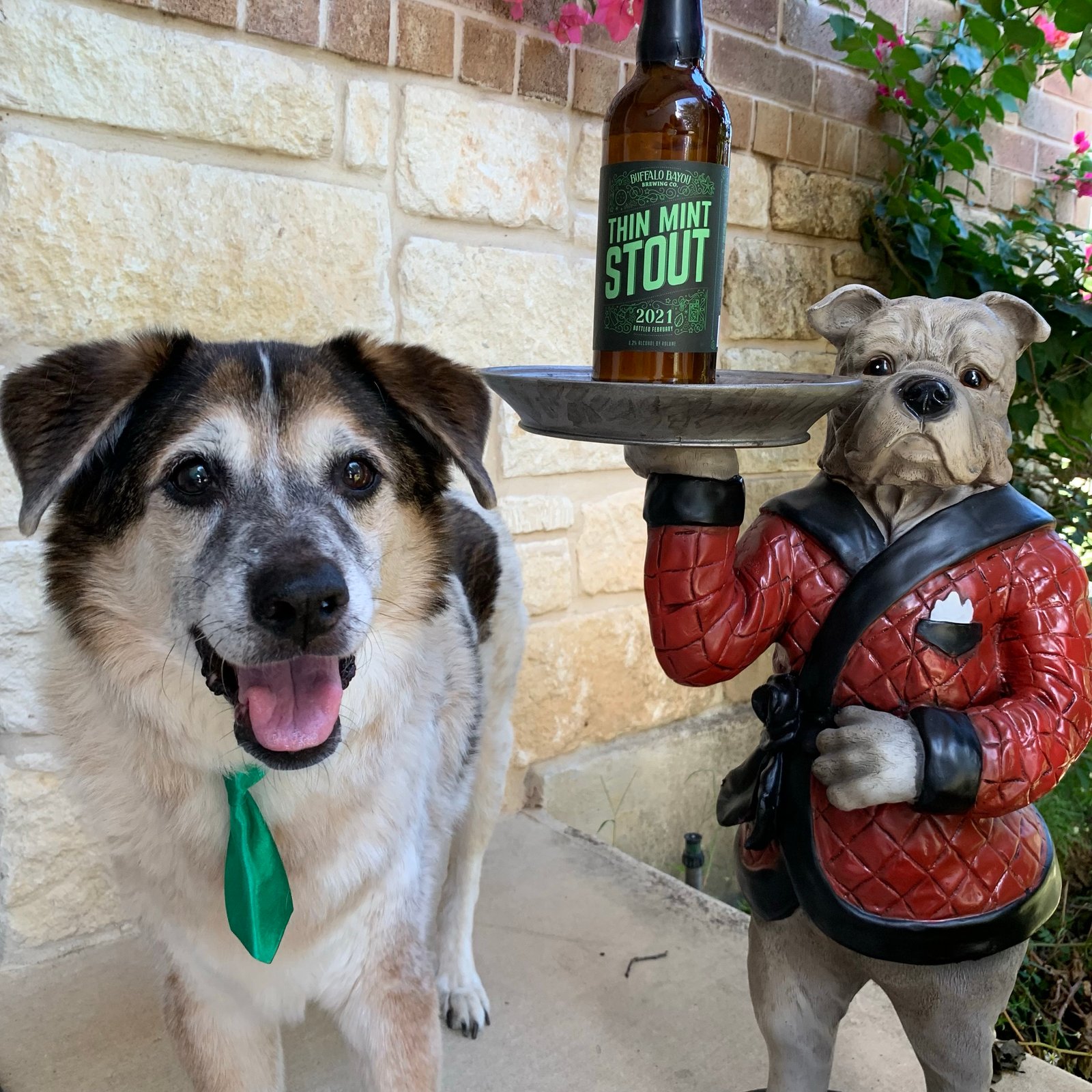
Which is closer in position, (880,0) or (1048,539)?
(1048,539)

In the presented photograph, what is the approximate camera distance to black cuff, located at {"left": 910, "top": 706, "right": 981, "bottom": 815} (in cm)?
113

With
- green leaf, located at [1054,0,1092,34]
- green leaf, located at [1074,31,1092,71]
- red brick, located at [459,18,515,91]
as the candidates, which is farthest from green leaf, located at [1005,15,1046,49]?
red brick, located at [459,18,515,91]

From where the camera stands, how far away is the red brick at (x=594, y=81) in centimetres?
264

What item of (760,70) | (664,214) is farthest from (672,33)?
(760,70)

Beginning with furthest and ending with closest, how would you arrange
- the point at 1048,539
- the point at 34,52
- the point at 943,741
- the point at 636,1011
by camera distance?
1. the point at 636,1011
2. the point at 34,52
3. the point at 1048,539
4. the point at 943,741

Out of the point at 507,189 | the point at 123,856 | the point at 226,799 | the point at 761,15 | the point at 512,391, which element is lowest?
the point at 123,856

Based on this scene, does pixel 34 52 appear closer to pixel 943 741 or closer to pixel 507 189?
pixel 507 189

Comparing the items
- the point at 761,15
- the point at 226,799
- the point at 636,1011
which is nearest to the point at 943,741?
the point at 226,799

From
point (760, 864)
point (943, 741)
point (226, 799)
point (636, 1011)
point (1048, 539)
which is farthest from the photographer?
point (636, 1011)

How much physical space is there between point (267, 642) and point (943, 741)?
0.85 metres

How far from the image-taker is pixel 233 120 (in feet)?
6.89

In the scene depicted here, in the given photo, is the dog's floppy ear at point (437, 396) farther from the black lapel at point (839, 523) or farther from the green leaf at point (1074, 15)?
the green leaf at point (1074, 15)

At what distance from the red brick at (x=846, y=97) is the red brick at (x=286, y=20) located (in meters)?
1.84

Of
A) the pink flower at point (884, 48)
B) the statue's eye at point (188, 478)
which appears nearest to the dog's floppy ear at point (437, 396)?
the statue's eye at point (188, 478)
